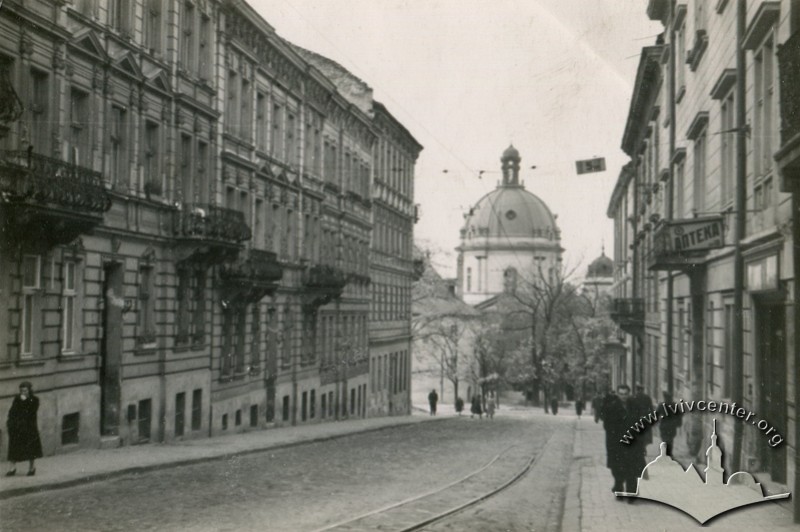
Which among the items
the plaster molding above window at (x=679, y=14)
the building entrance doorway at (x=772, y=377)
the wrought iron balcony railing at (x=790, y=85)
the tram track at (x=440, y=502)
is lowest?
the tram track at (x=440, y=502)

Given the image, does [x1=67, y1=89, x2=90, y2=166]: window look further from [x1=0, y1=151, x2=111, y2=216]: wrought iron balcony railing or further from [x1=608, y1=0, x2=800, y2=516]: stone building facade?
[x1=608, y1=0, x2=800, y2=516]: stone building facade

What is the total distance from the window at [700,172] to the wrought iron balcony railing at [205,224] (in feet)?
33.1

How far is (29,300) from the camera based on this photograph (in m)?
16.8

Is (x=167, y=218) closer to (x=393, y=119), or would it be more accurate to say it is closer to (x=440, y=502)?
(x=440, y=502)

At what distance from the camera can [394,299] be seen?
49.8 meters

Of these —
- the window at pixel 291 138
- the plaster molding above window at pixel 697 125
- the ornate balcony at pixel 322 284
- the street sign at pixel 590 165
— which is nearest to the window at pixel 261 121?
the window at pixel 291 138

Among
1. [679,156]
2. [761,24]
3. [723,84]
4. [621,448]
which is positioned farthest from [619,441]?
[679,156]

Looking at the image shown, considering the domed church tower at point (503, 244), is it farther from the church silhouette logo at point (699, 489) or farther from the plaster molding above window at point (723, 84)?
the church silhouette logo at point (699, 489)

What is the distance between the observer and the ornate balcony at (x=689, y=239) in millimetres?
17031

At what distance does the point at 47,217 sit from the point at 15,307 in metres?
1.46

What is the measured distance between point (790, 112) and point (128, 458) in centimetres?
1181

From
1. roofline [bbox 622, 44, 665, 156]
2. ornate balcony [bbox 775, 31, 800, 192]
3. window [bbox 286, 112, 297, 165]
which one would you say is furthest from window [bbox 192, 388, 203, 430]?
ornate balcony [bbox 775, 31, 800, 192]

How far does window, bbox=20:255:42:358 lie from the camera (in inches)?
653

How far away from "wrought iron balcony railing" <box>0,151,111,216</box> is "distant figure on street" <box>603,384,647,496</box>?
8867mm
